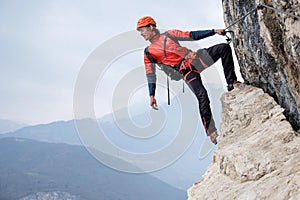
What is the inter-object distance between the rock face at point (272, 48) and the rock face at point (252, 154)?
1.30 feet

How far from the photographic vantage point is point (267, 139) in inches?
305

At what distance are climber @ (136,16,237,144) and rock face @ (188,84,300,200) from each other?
24.3 inches

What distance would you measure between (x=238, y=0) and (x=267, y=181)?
5.15m

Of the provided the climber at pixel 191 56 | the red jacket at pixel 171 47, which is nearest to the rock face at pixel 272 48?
the climber at pixel 191 56

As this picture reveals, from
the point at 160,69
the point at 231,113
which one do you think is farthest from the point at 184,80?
the point at 231,113

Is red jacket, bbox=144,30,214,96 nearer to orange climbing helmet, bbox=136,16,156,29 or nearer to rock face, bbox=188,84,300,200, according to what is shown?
orange climbing helmet, bbox=136,16,156,29

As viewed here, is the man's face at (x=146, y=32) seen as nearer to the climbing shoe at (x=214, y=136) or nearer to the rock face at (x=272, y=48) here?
the rock face at (x=272, y=48)

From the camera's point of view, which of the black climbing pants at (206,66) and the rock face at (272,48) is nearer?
the rock face at (272,48)

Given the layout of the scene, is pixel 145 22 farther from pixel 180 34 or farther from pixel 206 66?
pixel 206 66

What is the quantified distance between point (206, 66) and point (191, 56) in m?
0.64

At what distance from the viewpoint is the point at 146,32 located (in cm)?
1033

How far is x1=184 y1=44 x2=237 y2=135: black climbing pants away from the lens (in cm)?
977

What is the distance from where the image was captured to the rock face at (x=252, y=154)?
6.53 metres

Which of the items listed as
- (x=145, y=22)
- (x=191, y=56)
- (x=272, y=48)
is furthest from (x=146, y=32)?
(x=272, y=48)
